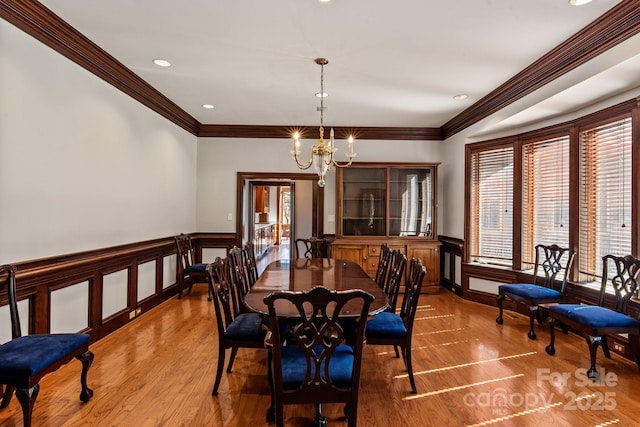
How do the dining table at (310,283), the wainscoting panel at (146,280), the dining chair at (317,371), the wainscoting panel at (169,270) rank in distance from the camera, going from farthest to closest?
the wainscoting panel at (169,270)
the wainscoting panel at (146,280)
the dining table at (310,283)
the dining chair at (317,371)

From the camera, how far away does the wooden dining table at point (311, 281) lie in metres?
2.17

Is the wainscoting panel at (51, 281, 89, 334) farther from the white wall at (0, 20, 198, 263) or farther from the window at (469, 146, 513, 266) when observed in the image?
the window at (469, 146, 513, 266)

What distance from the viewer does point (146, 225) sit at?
4.22 meters

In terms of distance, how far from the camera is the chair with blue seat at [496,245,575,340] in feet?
11.9

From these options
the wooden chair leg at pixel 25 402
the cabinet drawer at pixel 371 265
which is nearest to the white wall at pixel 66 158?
the wooden chair leg at pixel 25 402

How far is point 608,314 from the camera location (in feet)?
9.35

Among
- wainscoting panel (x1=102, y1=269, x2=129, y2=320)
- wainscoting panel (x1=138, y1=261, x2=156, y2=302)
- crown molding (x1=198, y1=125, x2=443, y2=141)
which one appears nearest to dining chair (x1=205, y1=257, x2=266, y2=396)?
wainscoting panel (x1=102, y1=269, x2=129, y2=320)

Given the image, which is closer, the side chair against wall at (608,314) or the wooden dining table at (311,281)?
the wooden dining table at (311,281)

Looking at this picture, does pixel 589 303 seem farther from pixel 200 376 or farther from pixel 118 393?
pixel 118 393

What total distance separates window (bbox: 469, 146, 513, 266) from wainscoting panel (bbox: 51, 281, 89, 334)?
4.71 m

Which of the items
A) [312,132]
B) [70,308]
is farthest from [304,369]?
[312,132]

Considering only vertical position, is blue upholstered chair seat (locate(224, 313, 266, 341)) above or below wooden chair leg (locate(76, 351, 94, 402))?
above

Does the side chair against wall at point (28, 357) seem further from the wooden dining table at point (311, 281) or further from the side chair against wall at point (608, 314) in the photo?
the side chair against wall at point (608, 314)

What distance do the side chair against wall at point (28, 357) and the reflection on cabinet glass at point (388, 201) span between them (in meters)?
3.90
